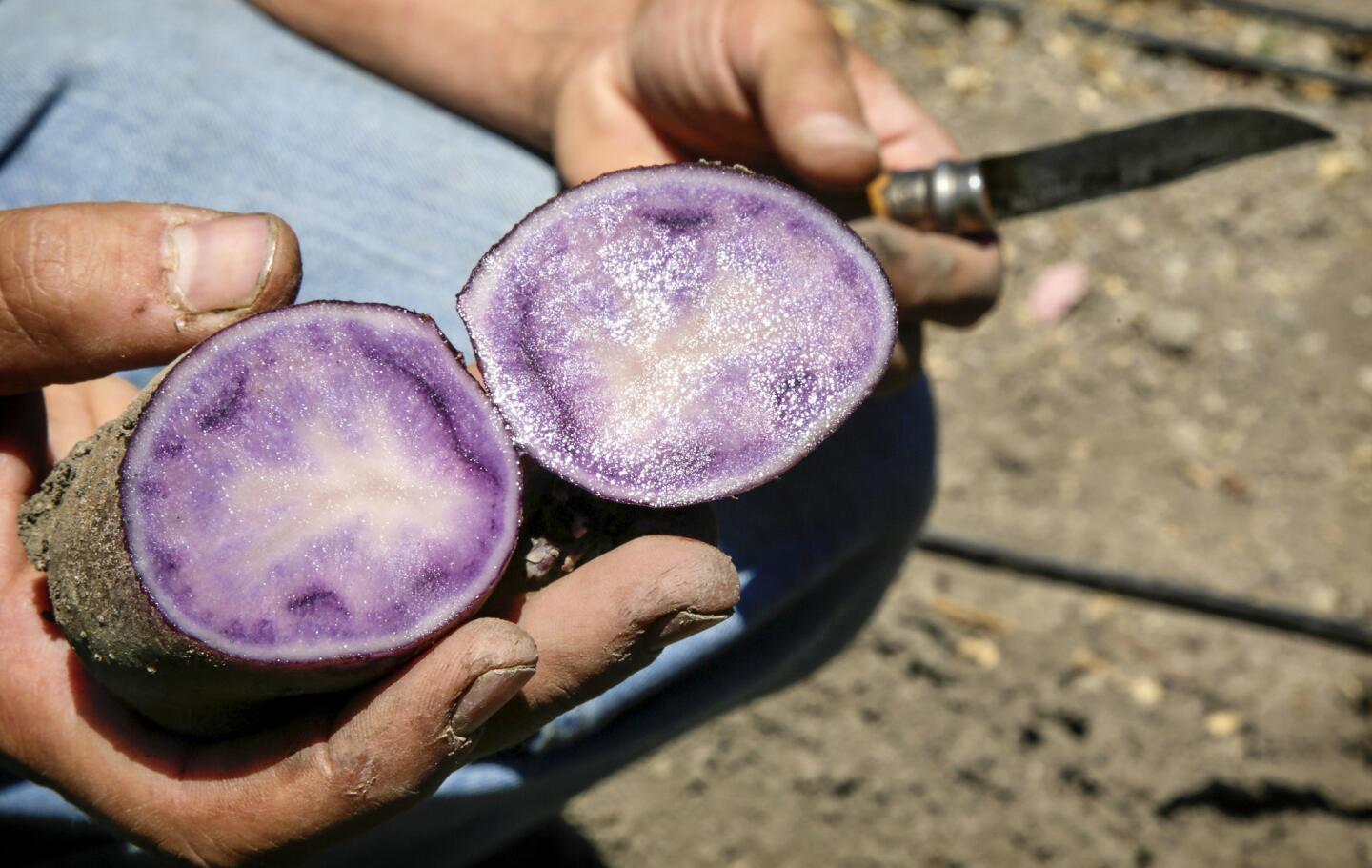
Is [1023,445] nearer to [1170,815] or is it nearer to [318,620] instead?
[1170,815]

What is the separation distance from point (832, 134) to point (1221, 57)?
2.22 m

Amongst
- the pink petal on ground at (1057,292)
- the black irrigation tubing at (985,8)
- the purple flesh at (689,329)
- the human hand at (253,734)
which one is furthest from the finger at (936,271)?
the black irrigation tubing at (985,8)

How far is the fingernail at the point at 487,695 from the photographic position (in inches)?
40.7

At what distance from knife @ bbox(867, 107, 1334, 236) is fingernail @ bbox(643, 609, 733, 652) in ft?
2.36

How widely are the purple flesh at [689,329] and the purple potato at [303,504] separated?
0.09 m

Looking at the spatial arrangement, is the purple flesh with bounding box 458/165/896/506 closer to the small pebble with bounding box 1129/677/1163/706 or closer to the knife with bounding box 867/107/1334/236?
the knife with bounding box 867/107/1334/236

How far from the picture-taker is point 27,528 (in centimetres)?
120

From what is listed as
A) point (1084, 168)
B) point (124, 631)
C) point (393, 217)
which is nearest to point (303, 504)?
point (124, 631)

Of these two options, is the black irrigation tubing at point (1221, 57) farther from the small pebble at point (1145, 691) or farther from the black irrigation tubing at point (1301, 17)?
the small pebble at point (1145, 691)

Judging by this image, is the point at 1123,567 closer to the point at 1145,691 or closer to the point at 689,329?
the point at 1145,691

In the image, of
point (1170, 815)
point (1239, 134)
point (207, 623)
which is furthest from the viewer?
point (1170, 815)

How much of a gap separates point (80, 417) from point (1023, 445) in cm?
189

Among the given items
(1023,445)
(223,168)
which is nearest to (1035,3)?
(1023,445)

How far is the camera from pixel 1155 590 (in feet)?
7.59
